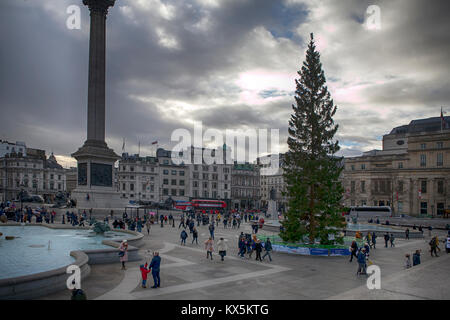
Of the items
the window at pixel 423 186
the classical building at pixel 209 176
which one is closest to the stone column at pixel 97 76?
the classical building at pixel 209 176

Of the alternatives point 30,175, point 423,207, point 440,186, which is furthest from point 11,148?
point 440,186

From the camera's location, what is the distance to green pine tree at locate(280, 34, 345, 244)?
25562mm

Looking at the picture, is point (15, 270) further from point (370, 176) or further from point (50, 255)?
point (370, 176)

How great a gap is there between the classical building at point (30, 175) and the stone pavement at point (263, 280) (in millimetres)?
90934

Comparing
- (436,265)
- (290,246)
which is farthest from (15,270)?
(436,265)

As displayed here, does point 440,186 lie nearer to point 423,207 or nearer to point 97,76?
point 423,207

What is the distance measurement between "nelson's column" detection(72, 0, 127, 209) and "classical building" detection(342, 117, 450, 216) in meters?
56.0

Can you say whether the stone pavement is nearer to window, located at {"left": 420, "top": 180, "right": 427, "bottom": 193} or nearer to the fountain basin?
the fountain basin

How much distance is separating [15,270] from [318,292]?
13.1 meters

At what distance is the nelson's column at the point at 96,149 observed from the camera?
45.7m

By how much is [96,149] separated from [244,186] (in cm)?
7054

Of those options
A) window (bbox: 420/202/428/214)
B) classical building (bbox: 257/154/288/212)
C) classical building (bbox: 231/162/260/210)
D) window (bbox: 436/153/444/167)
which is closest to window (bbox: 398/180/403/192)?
window (bbox: 420/202/428/214)

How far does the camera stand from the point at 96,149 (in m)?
46.2
